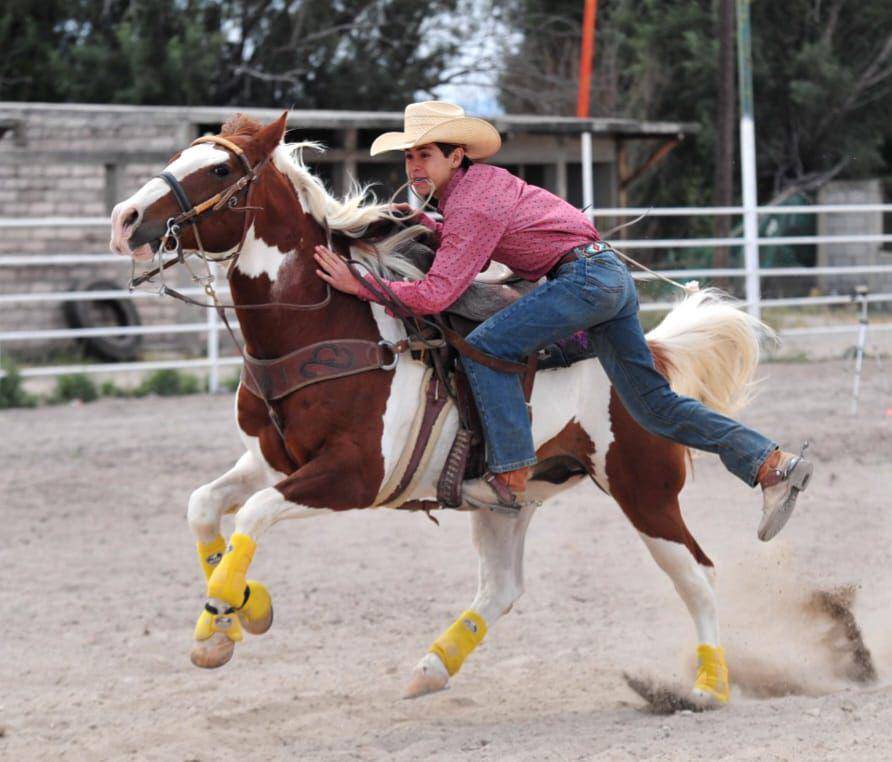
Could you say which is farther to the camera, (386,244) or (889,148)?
(889,148)

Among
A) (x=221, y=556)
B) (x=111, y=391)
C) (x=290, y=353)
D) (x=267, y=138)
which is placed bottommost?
(x=111, y=391)

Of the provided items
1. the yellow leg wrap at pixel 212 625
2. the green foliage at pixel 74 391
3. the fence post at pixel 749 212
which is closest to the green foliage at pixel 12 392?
the green foliage at pixel 74 391

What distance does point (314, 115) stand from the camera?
54.7ft

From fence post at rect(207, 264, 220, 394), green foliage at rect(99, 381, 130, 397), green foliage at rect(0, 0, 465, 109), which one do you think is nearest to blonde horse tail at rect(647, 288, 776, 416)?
fence post at rect(207, 264, 220, 394)

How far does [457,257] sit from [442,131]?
41 centimetres

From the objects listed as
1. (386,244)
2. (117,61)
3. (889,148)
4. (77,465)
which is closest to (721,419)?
(386,244)

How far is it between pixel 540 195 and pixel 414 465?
3.31 feet

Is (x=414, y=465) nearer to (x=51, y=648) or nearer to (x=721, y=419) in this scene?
(x=721, y=419)

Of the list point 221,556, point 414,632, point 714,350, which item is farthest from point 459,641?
point 714,350

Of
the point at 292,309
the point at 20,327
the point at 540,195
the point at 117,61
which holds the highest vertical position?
the point at 117,61

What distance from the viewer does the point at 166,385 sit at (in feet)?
40.1

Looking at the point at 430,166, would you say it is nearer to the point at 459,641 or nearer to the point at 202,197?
the point at 202,197

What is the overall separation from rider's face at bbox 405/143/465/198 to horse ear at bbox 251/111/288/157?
448mm

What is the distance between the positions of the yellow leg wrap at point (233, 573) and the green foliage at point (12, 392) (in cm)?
826
